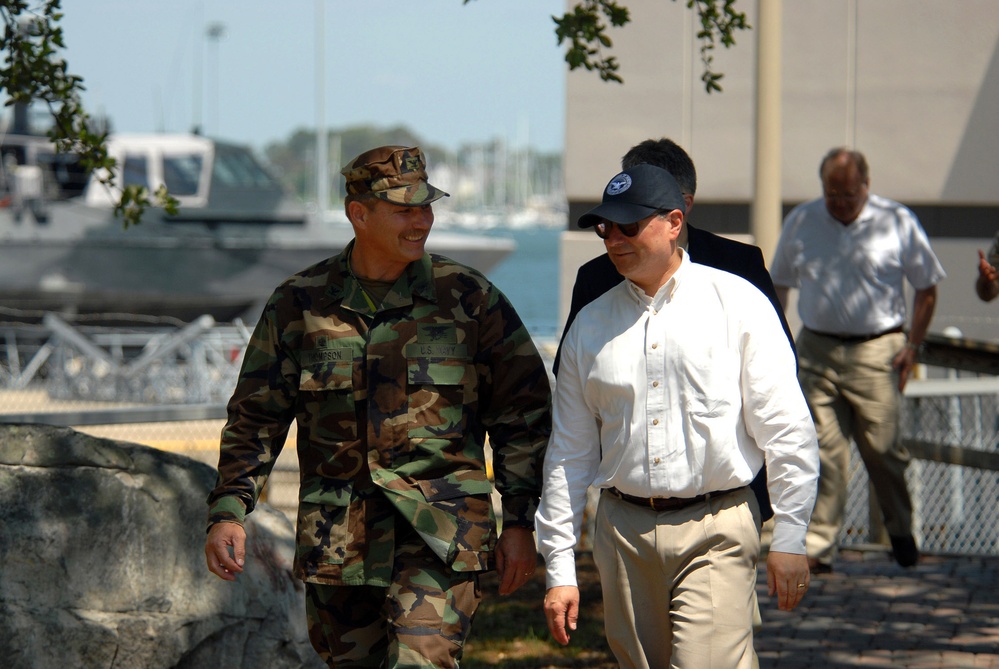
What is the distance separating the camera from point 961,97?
40.2ft

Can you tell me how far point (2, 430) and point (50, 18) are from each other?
1.97 m

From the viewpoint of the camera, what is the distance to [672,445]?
340 centimetres

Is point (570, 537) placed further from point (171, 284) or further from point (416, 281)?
point (171, 284)

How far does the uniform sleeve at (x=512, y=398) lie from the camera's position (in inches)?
148

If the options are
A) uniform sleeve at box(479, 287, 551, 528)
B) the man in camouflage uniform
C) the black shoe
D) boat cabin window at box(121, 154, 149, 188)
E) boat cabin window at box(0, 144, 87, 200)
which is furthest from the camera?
boat cabin window at box(0, 144, 87, 200)

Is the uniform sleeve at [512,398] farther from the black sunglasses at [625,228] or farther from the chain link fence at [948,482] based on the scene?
the chain link fence at [948,482]

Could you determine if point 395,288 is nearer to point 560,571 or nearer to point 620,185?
point 620,185

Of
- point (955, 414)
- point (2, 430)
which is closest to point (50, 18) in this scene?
point (2, 430)

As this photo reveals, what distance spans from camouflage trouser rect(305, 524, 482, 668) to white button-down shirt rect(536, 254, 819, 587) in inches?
12.7

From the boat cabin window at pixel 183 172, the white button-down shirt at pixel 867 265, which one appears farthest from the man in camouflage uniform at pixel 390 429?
the boat cabin window at pixel 183 172

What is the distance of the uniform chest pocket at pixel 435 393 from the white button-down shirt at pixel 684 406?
1.03 feet

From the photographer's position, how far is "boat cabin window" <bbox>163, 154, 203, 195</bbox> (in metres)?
30.6

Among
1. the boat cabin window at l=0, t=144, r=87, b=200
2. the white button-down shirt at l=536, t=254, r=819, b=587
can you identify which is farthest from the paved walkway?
the boat cabin window at l=0, t=144, r=87, b=200

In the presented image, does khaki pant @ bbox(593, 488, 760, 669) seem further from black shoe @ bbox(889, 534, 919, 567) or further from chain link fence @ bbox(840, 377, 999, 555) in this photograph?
chain link fence @ bbox(840, 377, 999, 555)
